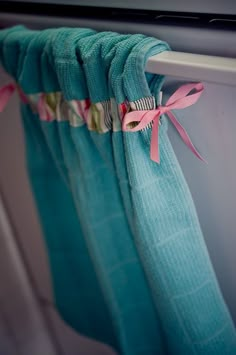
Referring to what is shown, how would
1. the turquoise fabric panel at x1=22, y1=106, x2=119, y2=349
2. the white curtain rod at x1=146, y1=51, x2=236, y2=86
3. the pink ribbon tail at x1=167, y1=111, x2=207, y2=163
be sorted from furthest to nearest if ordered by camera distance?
the turquoise fabric panel at x1=22, y1=106, x2=119, y2=349 → the pink ribbon tail at x1=167, y1=111, x2=207, y2=163 → the white curtain rod at x1=146, y1=51, x2=236, y2=86

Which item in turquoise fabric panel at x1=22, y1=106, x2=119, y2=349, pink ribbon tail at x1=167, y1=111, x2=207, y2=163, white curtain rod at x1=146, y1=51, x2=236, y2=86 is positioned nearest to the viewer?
white curtain rod at x1=146, y1=51, x2=236, y2=86

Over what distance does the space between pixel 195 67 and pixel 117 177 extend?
227 mm

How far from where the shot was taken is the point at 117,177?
2.09 feet

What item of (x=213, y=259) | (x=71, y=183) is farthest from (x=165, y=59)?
(x=213, y=259)

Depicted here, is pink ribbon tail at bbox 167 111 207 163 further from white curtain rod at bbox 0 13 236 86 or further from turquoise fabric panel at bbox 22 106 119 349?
turquoise fabric panel at bbox 22 106 119 349

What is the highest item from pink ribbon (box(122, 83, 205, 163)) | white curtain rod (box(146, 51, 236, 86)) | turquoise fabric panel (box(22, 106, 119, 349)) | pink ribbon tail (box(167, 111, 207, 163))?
white curtain rod (box(146, 51, 236, 86))

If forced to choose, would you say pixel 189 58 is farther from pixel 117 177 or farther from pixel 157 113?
pixel 117 177

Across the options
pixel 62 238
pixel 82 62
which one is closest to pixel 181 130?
pixel 82 62

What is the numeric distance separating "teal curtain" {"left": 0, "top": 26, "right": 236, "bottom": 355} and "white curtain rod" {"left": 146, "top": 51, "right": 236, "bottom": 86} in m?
0.02

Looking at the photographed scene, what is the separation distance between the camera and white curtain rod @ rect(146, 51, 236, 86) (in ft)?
1.47

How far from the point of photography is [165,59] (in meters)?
0.49

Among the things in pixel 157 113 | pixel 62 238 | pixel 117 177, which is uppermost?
pixel 157 113

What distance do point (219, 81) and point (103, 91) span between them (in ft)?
0.55

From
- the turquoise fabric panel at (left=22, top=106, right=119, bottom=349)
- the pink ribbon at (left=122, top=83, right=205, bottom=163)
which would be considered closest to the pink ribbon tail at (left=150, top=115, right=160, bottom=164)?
the pink ribbon at (left=122, top=83, right=205, bottom=163)
